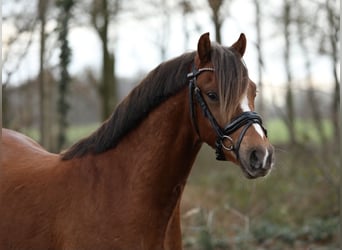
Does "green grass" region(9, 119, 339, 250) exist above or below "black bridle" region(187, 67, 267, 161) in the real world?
below

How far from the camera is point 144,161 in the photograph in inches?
132

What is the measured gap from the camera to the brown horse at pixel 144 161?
10.2 ft

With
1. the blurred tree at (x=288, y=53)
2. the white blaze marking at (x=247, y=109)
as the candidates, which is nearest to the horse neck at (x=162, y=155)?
the white blaze marking at (x=247, y=109)

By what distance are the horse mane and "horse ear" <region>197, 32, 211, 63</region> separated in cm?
4

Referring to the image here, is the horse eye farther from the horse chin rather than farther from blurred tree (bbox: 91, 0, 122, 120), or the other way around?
blurred tree (bbox: 91, 0, 122, 120)

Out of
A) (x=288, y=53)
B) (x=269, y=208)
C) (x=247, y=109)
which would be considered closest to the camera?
(x=247, y=109)

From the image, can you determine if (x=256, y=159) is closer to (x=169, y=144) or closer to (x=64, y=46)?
(x=169, y=144)

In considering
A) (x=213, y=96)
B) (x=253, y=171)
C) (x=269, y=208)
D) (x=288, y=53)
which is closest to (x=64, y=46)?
(x=269, y=208)

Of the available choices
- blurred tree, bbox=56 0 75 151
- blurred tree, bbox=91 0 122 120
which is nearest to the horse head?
blurred tree, bbox=56 0 75 151

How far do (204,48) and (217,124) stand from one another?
466 millimetres

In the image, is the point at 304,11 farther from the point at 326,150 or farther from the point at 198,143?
the point at 198,143

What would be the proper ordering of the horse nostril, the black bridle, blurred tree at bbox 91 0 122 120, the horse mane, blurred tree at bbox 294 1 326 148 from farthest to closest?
1. blurred tree at bbox 91 0 122 120
2. blurred tree at bbox 294 1 326 148
3. the horse mane
4. the black bridle
5. the horse nostril

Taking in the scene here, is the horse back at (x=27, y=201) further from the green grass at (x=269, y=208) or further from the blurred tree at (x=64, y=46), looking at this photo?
the blurred tree at (x=64, y=46)

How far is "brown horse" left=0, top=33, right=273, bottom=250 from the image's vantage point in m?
3.12
